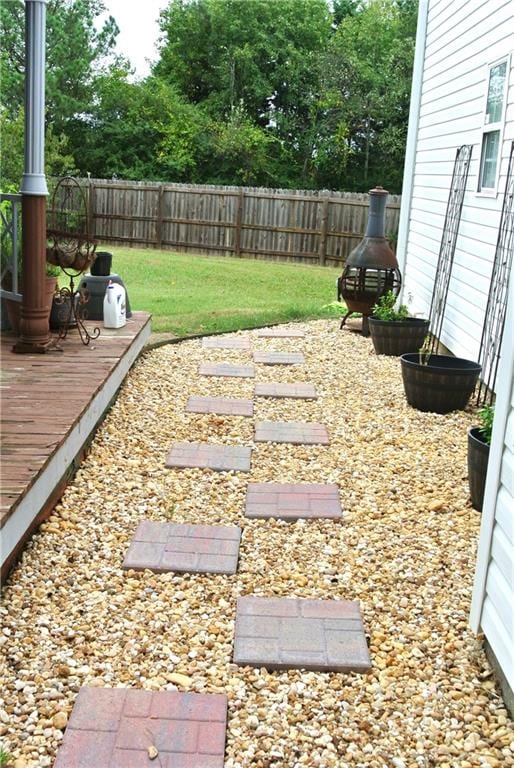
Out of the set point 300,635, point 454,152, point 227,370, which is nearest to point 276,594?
point 300,635

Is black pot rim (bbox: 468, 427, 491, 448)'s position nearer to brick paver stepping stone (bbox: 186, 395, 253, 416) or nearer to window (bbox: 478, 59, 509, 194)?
brick paver stepping stone (bbox: 186, 395, 253, 416)

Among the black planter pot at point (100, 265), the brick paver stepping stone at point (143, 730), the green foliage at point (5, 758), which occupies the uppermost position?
the black planter pot at point (100, 265)

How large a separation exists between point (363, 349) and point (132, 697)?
18.1 ft

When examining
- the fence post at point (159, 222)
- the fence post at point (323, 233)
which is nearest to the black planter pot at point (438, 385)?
the fence post at point (323, 233)

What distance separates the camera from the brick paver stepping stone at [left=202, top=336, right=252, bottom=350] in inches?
300

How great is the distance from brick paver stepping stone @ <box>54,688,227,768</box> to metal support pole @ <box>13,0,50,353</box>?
10.7ft

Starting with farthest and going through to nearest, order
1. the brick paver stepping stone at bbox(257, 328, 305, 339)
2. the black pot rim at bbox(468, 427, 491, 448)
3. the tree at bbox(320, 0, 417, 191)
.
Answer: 1. the tree at bbox(320, 0, 417, 191)
2. the brick paver stepping stone at bbox(257, 328, 305, 339)
3. the black pot rim at bbox(468, 427, 491, 448)

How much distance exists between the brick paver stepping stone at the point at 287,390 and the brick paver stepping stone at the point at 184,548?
2396 millimetres

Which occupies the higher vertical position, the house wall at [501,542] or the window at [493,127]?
the window at [493,127]

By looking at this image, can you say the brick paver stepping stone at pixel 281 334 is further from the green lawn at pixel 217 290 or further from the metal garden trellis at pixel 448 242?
the metal garden trellis at pixel 448 242

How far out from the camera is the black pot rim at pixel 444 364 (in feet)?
17.3

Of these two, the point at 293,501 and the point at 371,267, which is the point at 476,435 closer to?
the point at 293,501

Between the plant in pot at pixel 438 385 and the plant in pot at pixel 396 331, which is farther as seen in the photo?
the plant in pot at pixel 396 331

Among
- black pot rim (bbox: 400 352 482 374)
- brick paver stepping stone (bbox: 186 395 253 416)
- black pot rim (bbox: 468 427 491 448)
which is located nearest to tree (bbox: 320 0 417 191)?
black pot rim (bbox: 400 352 482 374)
